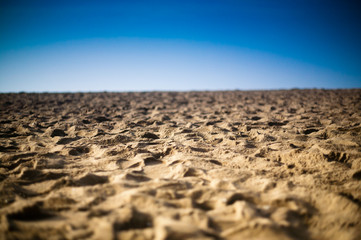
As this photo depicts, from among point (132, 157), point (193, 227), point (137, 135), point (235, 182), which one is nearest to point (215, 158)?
point (235, 182)

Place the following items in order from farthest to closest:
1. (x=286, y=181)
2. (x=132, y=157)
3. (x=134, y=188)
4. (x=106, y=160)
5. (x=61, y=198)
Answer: (x=132, y=157)
(x=106, y=160)
(x=286, y=181)
(x=134, y=188)
(x=61, y=198)

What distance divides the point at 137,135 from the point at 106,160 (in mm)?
1121

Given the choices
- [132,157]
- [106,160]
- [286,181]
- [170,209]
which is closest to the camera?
[170,209]

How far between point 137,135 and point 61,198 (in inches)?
74.8

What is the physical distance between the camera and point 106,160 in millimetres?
2209

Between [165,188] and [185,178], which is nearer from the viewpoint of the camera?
[165,188]

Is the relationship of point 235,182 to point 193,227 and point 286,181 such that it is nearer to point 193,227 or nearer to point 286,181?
point 286,181

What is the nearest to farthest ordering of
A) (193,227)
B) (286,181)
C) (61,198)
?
(193,227), (61,198), (286,181)

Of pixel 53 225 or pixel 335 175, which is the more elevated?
pixel 335 175

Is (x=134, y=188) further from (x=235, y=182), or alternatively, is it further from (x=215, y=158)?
(x=215, y=158)

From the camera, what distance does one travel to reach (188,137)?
3197 mm

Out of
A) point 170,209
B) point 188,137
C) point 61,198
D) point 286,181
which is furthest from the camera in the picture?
point 188,137

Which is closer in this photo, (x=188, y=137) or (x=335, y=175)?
(x=335, y=175)

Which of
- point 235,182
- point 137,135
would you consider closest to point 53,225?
point 235,182
